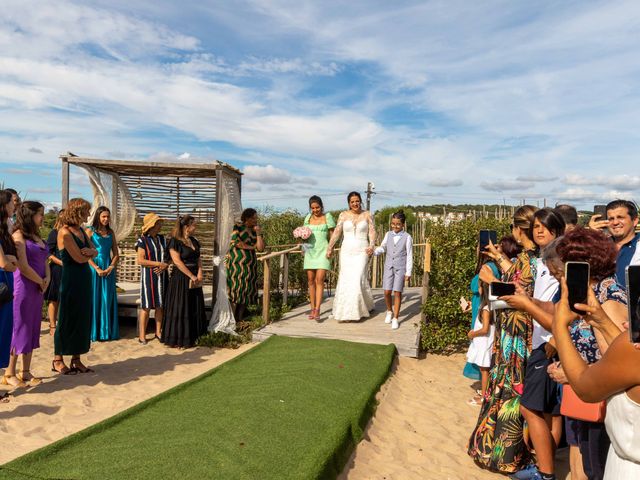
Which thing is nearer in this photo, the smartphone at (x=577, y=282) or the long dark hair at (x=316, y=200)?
the smartphone at (x=577, y=282)

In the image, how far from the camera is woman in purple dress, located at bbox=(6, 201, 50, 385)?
16.6 ft

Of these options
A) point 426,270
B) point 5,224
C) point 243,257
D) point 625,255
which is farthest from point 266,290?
point 625,255

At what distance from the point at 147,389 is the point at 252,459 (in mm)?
2556

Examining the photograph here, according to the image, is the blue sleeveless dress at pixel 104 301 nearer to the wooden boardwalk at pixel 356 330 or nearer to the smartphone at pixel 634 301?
the wooden boardwalk at pixel 356 330

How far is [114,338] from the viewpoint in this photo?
7.60 meters

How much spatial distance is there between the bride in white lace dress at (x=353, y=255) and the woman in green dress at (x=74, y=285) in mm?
3379

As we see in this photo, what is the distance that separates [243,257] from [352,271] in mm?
1786

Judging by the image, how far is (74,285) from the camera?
5.49m

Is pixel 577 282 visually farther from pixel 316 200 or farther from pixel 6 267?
pixel 316 200

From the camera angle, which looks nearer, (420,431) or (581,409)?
(581,409)

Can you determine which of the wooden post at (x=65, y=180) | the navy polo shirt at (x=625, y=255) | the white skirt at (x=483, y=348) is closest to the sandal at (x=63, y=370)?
the wooden post at (x=65, y=180)

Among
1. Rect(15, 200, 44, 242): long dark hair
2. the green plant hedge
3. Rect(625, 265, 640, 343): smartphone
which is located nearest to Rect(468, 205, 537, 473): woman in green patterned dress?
Rect(625, 265, 640, 343): smartphone

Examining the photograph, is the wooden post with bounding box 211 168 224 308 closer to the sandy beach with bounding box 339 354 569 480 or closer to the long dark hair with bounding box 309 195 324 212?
the long dark hair with bounding box 309 195 324 212

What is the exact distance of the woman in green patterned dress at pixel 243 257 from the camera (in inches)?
311
